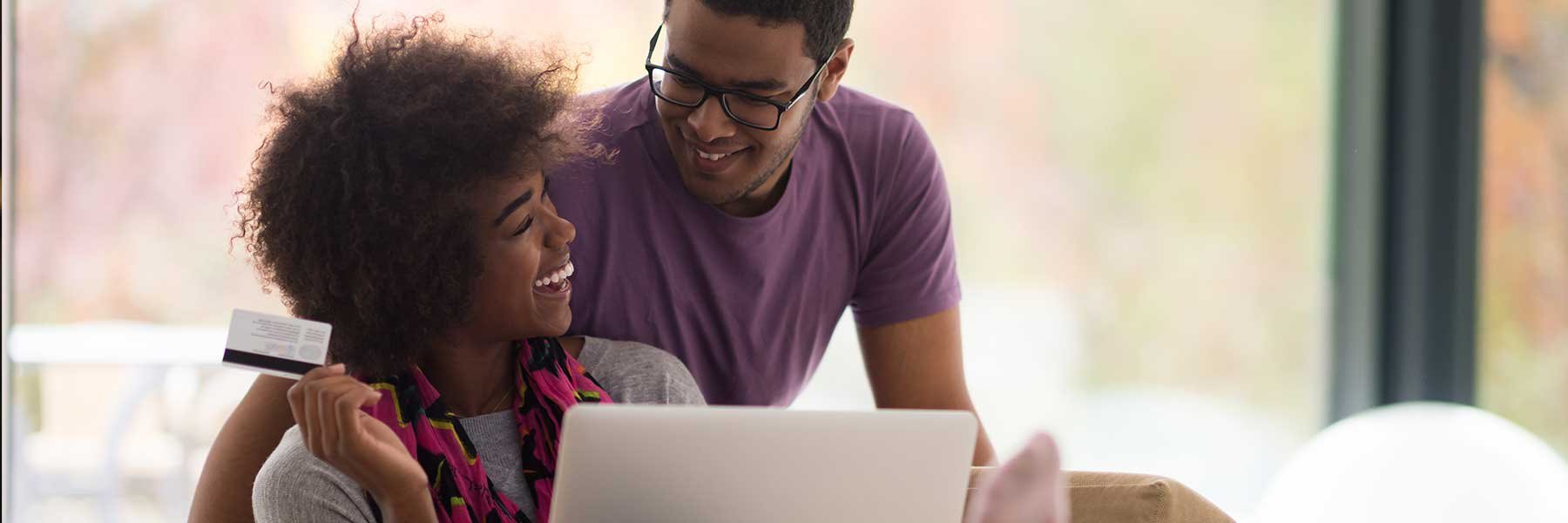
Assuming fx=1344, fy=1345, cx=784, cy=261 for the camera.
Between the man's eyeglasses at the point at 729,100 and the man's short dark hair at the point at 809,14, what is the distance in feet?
0.24

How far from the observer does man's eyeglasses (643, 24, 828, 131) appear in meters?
1.65

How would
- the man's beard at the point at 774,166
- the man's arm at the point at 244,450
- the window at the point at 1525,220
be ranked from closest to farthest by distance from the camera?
the man's arm at the point at 244,450, the man's beard at the point at 774,166, the window at the point at 1525,220

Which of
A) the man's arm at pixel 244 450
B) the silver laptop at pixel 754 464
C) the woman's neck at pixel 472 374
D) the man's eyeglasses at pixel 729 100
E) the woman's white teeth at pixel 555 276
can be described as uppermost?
the man's eyeglasses at pixel 729 100

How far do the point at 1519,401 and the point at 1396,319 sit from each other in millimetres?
387

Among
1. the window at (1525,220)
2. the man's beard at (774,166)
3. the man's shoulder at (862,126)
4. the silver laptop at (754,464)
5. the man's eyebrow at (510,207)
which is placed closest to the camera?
the silver laptop at (754,464)

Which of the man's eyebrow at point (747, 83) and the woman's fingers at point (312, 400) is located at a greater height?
the man's eyebrow at point (747, 83)

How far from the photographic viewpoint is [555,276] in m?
1.53

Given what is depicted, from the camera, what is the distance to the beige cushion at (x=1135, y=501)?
A: 1.45m

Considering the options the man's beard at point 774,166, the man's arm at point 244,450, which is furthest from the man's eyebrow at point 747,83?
the man's arm at point 244,450

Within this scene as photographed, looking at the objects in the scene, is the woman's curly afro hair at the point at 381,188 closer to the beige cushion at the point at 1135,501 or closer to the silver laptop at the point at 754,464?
the silver laptop at the point at 754,464

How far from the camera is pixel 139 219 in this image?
3.33 meters

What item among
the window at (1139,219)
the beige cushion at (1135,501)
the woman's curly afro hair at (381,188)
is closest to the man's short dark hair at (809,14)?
the woman's curly afro hair at (381,188)

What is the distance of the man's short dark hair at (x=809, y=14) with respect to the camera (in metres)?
1.62

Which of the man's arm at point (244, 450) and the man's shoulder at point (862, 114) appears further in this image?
the man's shoulder at point (862, 114)
